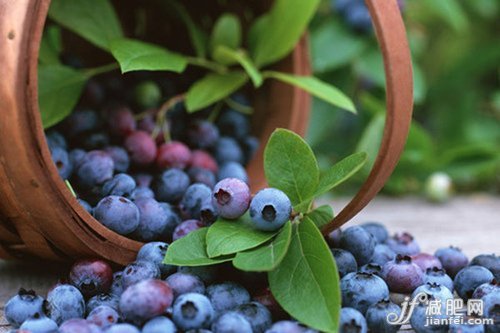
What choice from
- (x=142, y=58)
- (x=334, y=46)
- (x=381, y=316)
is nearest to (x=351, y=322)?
(x=381, y=316)

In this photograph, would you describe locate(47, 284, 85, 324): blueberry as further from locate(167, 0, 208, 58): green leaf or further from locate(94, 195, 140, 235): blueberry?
locate(167, 0, 208, 58): green leaf

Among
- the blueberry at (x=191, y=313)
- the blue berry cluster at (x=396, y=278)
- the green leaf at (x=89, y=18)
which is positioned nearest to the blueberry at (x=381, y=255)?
the blue berry cluster at (x=396, y=278)

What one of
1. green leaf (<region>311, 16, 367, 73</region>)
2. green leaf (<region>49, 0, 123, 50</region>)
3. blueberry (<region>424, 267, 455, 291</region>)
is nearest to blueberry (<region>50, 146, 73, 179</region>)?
green leaf (<region>49, 0, 123, 50</region>)

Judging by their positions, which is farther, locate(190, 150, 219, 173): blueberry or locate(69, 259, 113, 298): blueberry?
locate(190, 150, 219, 173): blueberry

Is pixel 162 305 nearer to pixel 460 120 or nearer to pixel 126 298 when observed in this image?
pixel 126 298

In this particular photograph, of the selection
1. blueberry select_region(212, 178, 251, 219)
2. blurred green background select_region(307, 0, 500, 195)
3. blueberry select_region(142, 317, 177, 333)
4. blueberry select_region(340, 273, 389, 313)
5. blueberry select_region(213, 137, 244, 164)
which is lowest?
blueberry select_region(142, 317, 177, 333)

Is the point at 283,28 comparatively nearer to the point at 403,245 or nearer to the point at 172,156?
the point at 172,156

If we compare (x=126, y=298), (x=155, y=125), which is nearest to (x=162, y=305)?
(x=126, y=298)
